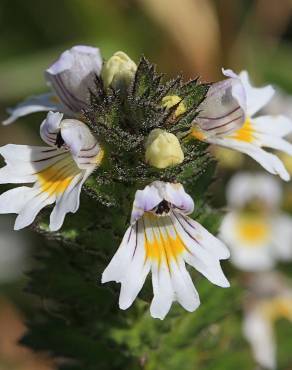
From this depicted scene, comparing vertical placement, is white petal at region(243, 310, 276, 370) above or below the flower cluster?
below

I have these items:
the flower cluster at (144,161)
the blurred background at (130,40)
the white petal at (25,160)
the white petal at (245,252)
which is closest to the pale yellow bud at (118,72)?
the flower cluster at (144,161)

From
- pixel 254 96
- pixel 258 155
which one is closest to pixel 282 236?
pixel 254 96

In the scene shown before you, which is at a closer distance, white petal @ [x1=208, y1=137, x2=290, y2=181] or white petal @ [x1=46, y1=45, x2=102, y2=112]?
white petal @ [x1=208, y1=137, x2=290, y2=181]

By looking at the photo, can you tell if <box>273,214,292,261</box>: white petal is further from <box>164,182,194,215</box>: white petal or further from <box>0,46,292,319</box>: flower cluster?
<box>164,182,194,215</box>: white petal

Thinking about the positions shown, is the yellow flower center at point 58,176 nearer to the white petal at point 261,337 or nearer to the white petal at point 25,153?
the white petal at point 25,153

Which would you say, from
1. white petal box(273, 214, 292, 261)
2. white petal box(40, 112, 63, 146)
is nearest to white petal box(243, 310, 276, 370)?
white petal box(273, 214, 292, 261)

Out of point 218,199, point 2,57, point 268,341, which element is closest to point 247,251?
point 218,199
